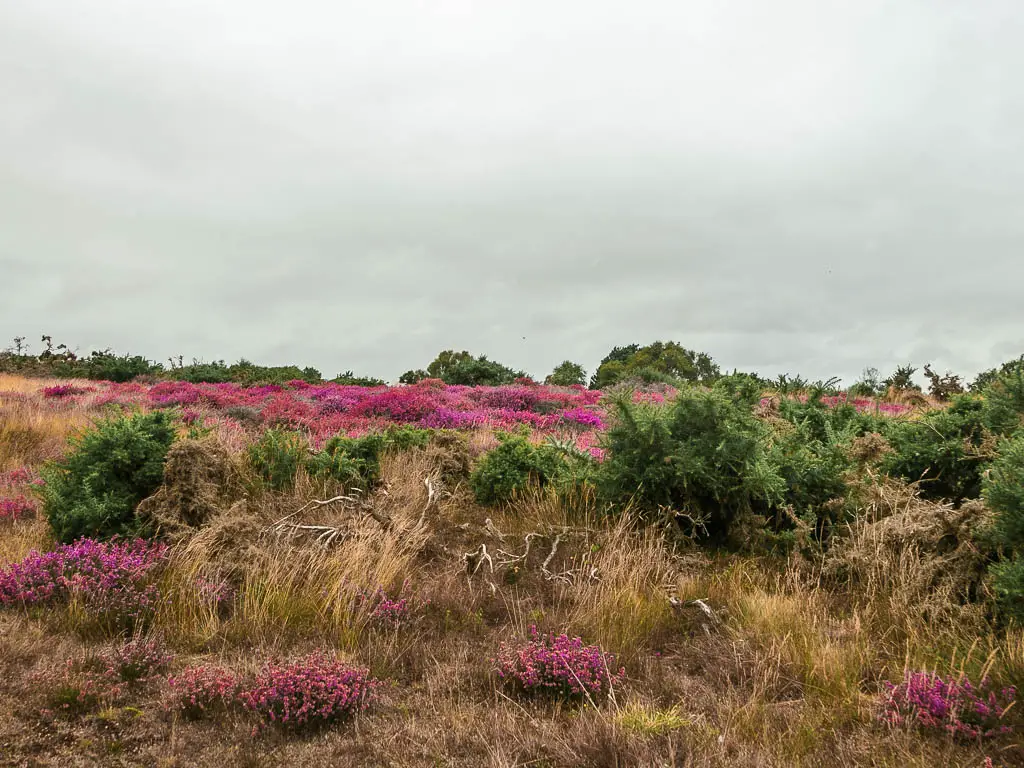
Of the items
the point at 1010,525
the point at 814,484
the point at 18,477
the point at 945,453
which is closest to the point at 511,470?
the point at 814,484

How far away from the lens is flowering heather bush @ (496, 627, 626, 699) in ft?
13.9

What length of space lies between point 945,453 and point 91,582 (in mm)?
8584

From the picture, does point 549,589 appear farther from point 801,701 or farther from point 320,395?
point 320,395

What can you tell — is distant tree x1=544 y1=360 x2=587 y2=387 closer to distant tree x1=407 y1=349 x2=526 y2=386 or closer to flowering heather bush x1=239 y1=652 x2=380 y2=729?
distant tree x1=407 y1=349 x2=526 y2=386

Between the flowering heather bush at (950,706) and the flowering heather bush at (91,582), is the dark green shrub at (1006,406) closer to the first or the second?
the flowering heather bush at (950,706)

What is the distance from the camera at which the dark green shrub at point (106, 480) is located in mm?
6605

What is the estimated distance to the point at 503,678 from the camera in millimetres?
4375

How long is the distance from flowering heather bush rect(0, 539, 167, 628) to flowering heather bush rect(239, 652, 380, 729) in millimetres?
1700

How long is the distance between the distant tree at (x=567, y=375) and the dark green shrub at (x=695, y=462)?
67.6 ft

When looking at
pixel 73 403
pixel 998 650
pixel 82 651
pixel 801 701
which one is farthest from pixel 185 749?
pixel 73 403

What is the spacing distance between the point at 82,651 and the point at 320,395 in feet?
46.6

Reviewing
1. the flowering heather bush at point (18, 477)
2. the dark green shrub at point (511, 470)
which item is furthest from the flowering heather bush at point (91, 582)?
the dark green shrub at point (511, 470)

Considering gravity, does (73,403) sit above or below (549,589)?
above

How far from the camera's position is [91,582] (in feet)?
17.2
